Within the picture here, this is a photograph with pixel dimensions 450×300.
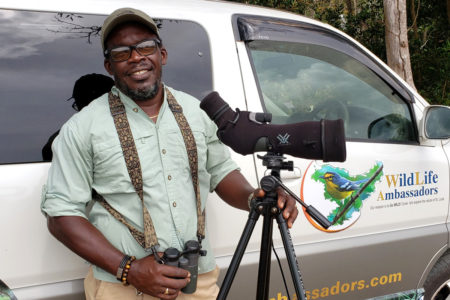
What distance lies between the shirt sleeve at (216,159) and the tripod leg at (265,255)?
0.46 m

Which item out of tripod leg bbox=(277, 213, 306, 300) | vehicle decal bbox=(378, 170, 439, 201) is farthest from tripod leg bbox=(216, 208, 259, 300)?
vehicle decal bbox=(378, 170, 439, 201)

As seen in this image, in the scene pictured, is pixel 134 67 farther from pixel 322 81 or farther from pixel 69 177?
pixel 322 81

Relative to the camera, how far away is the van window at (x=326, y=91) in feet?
9.30

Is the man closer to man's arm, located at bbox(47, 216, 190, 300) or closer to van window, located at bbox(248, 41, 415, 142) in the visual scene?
man's arm, located at bbox(47, 216, 190, 300)

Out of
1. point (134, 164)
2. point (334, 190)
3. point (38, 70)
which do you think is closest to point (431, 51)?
point (334, 190)

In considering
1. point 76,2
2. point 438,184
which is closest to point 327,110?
point 438,184

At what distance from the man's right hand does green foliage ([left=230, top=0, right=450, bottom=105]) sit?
8.37m

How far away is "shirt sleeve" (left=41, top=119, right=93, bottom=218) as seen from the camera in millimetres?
1850

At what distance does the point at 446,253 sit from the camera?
3.35 m

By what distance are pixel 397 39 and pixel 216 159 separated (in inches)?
220

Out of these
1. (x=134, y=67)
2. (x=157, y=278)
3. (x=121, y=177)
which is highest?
(x=134, y=67)

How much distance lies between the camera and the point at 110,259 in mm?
1816

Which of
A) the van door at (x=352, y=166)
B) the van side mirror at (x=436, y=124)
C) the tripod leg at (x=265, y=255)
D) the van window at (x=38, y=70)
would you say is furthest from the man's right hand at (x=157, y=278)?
the van side mirror at (x=436, y=124)

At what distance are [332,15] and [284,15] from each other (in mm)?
8845
